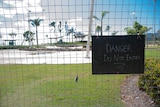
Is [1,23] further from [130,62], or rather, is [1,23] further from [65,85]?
[65,85]

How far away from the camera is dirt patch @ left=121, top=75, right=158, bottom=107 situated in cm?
443

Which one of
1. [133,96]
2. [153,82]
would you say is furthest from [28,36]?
[133,96]

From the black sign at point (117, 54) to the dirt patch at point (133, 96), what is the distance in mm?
974

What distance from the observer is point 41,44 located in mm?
3779

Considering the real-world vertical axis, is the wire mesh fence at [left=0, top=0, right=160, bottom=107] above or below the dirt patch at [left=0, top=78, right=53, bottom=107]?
above

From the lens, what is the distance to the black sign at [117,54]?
12.2ft

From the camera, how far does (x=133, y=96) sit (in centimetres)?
493

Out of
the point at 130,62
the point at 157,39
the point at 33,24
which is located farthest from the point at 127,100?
the point at 33,24

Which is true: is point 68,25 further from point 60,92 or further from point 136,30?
point 60,92

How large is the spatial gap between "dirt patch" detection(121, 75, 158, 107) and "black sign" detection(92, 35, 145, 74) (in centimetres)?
97

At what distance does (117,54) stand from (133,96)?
64.6 inches

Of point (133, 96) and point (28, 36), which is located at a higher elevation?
point (28, 36)

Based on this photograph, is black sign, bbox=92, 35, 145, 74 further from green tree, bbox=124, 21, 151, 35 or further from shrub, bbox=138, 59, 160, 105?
shrub, bbox=138, 59, 160, 105

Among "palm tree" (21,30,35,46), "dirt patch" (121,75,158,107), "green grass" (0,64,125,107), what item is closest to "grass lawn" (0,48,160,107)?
"green grass" (0,64,125,107)
